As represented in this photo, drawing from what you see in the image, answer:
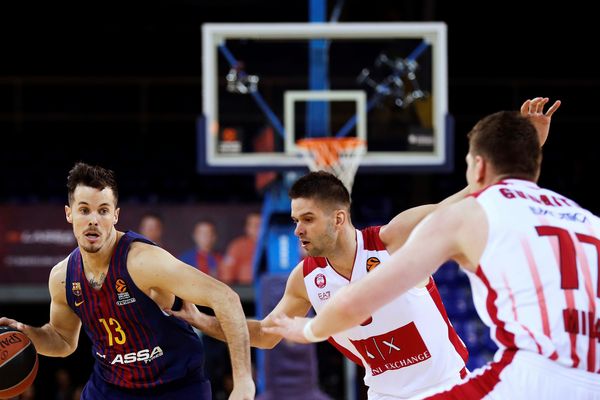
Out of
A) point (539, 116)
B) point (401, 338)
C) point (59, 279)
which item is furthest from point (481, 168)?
point (59, 279)

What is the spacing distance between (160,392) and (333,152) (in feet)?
17.1

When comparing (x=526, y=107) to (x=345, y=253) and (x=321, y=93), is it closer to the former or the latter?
(x=345, y=253)

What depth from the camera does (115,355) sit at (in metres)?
4.77

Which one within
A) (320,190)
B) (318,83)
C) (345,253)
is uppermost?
(318,83)

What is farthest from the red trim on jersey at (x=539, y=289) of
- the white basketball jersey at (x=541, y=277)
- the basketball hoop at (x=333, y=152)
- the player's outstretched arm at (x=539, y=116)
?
the basketball hoop at (x=333, y=152)

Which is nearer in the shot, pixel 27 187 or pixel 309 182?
pixel 309 182

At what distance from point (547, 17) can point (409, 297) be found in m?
14.9

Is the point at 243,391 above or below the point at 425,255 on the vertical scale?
below

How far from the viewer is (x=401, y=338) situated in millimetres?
4707

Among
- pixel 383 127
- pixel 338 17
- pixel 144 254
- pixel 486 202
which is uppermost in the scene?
pixel 338 17

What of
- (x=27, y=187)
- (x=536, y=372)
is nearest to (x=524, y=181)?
(x=536, y=372)

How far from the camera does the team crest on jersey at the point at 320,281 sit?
4.84m

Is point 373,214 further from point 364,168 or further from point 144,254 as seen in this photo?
point 144,254

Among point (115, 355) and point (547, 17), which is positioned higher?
point (547, 17)
